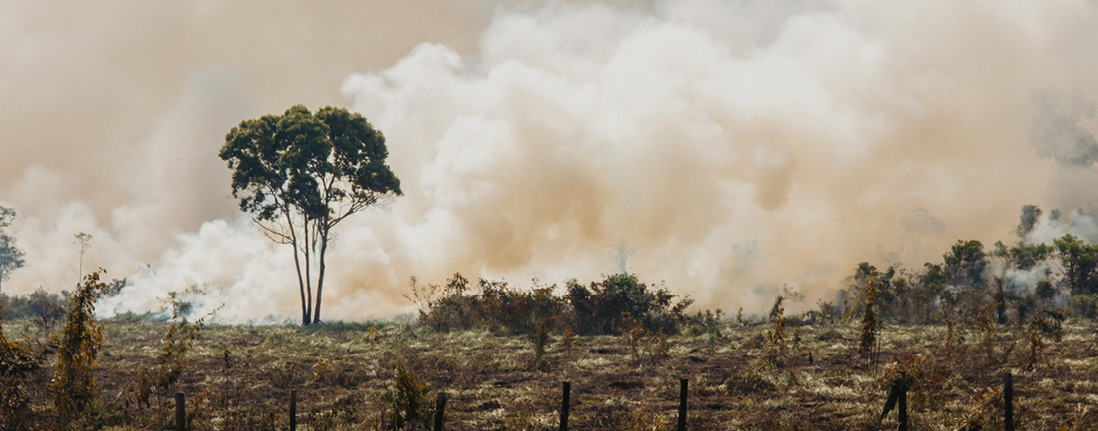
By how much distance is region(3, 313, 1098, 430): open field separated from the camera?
1667 centimetres

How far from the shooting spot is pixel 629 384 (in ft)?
73.7

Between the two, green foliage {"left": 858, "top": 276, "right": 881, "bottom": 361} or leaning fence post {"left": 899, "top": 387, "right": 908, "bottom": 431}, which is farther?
green foliage {"left": 858, "top": 276, "right": 881, "bottom": 361}

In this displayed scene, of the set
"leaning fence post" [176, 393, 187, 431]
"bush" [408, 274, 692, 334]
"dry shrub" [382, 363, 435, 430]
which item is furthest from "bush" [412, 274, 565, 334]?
"leaning fence post" [176, 393, 187, 431]

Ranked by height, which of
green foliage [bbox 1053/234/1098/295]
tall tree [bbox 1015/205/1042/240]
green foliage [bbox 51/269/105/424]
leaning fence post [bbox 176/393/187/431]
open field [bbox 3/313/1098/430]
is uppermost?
tall tree [bbox 1015/205/1042/240]

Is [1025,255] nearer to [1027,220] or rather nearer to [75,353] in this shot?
[1027,220]

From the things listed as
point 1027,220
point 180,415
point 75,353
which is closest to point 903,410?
point 180,415

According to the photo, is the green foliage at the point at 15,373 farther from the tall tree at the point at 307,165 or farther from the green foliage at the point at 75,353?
the tall tree at the point at 307,165

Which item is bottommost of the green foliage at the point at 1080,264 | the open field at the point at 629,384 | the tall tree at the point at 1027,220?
the open field at the point at 629,384

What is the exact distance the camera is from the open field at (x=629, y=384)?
16672mm

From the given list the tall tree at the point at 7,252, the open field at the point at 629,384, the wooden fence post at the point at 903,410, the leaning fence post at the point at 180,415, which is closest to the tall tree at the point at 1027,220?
the open field at the point at 629,384

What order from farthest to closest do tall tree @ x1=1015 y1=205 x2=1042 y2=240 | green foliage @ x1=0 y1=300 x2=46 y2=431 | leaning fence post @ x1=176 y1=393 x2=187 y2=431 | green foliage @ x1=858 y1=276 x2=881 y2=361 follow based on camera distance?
tall tree @ x1=1015 y1=205 x2=1042 y2=240 → green foliage @ x1=858 y1=276 x2=881 y2=361 → leaning fence post @ x1=176 y1=393 x2=187 y2=431 → green foliage @ x1=0 y1=300 x2=46 y2=431

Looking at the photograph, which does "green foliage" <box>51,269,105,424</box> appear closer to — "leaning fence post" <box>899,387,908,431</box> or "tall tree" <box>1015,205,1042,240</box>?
"leaning fence post" <box>899,387,908,431</box>

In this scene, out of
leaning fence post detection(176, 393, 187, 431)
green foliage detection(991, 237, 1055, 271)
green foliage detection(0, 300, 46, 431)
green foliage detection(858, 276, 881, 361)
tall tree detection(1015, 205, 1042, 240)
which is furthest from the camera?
tall tree detection(1015, 205, 1042, 240)

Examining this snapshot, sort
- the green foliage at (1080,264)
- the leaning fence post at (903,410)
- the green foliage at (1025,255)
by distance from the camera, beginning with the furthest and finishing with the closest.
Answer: the green foliage at (1025,255) < the green foliage at (1080,264) < the leaning fence post at (903,410)
